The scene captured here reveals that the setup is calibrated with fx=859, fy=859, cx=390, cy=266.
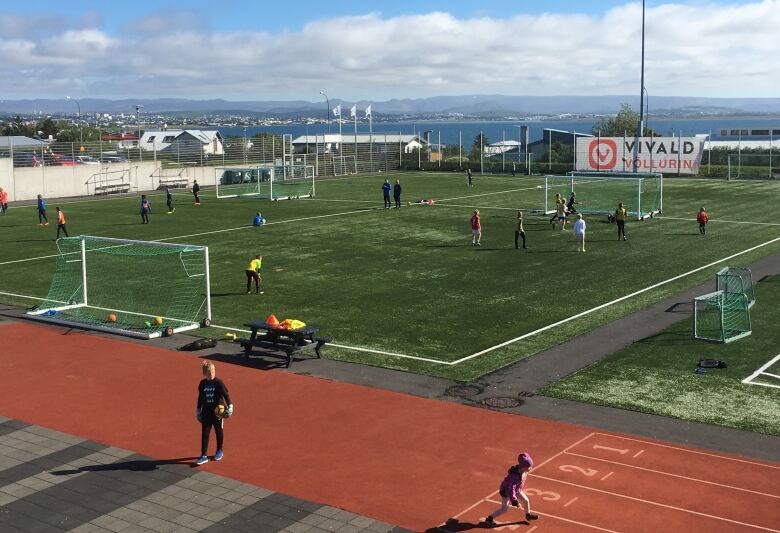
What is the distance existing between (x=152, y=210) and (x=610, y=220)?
27.4 metres

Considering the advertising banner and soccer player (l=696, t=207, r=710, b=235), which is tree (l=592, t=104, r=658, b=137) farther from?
soccer player (l=696, t=207, r=710, b=235)

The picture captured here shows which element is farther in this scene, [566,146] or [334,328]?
[566,146]

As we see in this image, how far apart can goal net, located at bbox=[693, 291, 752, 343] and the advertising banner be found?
5035 cm

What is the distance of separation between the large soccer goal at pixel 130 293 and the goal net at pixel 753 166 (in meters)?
51.9

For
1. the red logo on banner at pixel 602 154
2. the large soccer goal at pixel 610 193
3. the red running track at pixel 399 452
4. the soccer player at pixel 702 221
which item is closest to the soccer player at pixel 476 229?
the soccer player at pixel 702 221

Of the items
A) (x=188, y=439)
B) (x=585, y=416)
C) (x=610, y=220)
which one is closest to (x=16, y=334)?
(x=188, y=439)

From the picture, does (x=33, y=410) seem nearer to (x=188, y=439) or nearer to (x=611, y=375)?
(x=188, y=439)

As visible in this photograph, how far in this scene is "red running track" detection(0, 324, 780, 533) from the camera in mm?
11828

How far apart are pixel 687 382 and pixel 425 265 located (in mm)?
15037

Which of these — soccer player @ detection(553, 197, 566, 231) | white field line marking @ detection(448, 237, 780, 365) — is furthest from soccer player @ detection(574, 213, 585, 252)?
soccer player @ detection(553, 197, 566, 231)

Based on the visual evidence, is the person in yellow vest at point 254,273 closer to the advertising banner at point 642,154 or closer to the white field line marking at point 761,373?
the white field line marking at point 761,373

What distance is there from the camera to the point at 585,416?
51.1ft

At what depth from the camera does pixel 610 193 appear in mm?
59688

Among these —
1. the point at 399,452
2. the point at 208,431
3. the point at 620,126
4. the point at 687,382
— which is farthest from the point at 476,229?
the point at 620,126
